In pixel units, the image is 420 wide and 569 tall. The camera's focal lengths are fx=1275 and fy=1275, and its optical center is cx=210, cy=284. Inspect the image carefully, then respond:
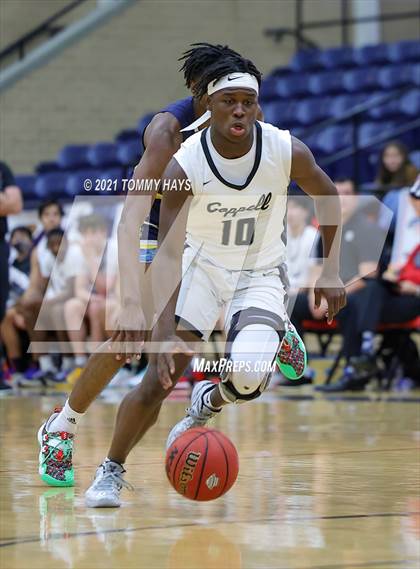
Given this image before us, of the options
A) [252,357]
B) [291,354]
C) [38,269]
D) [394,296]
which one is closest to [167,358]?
[252,357]

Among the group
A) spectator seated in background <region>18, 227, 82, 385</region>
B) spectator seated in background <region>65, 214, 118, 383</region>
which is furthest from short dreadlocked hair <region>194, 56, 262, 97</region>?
spectator seated in background <region>18, 227, 82, 385</region>

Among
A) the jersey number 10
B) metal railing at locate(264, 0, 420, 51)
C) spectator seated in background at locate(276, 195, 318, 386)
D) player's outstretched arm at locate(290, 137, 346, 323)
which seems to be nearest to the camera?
player's outstretched arm at locate(290, 137, 346, 323)

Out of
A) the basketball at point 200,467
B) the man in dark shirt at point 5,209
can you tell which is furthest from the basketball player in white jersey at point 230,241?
the man in dark shirt at point 5,209

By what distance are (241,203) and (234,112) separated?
385 mm

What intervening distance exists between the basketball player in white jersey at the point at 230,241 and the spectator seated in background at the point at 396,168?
19.4 ft

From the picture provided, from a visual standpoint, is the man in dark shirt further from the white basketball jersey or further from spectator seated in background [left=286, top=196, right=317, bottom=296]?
the white basketball jersey

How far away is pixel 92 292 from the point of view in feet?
36.9

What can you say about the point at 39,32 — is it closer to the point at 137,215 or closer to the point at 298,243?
the point at 298,243

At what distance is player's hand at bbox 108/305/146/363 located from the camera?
4531 millimetres

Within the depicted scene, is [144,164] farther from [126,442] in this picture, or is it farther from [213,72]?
[126,442]

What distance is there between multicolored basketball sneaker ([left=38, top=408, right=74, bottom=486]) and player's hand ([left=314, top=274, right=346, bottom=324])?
1194 millimetres

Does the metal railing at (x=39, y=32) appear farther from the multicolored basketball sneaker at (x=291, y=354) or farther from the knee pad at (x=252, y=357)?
the knee pad at (x=252, y=357)

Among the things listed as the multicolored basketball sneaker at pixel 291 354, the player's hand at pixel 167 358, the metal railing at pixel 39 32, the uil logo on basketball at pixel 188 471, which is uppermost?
the metal railing at pixel 39 32

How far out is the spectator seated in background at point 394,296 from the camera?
33.6 feet
